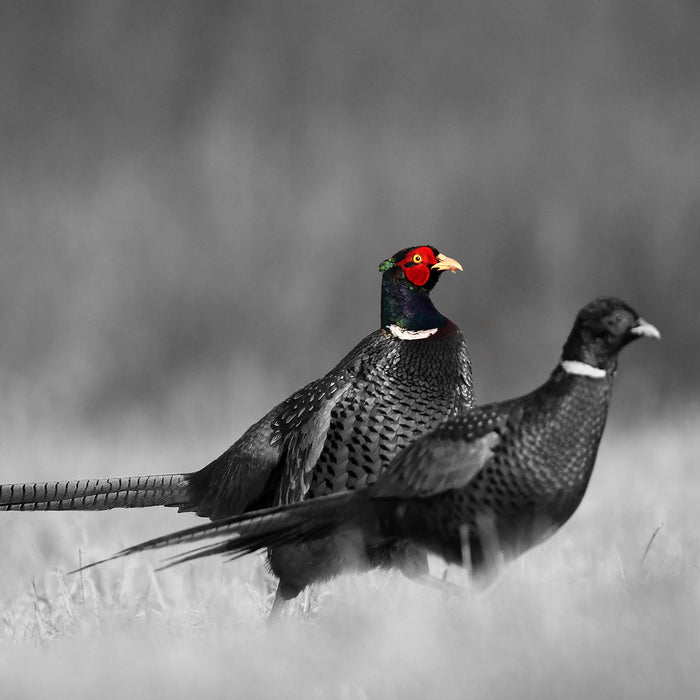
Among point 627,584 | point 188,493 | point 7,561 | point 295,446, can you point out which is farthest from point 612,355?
point 7,561

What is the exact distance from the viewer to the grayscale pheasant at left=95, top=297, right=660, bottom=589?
7.47 feet

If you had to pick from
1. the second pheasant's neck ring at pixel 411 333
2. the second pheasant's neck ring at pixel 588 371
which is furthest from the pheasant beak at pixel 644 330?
the second pheasant's neck ring at pixel 411 333

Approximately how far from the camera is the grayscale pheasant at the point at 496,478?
7.47ft

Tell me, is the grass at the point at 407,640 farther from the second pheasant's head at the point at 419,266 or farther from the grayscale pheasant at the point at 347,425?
the second pheasant's head at the point at 419,266

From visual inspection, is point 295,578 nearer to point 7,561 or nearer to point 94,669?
point 94,669

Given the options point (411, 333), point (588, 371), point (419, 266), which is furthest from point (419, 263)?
point (588, 371)

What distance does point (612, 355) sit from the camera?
2.32m

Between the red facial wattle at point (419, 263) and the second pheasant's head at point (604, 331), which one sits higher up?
the red facial wattle at point (419, 263)

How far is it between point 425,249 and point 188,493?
105cm

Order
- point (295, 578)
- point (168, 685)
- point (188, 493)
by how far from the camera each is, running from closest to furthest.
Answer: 1. point (168, 685)
2. point (295, 578)
3. point (188, 493)

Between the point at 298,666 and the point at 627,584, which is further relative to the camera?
the point at 627,584

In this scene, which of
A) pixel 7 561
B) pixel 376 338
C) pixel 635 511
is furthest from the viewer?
pixel 7 561

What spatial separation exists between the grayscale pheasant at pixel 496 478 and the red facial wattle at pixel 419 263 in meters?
0.77

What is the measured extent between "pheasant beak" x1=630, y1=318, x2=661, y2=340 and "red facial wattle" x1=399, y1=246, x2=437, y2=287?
36.3 inches
